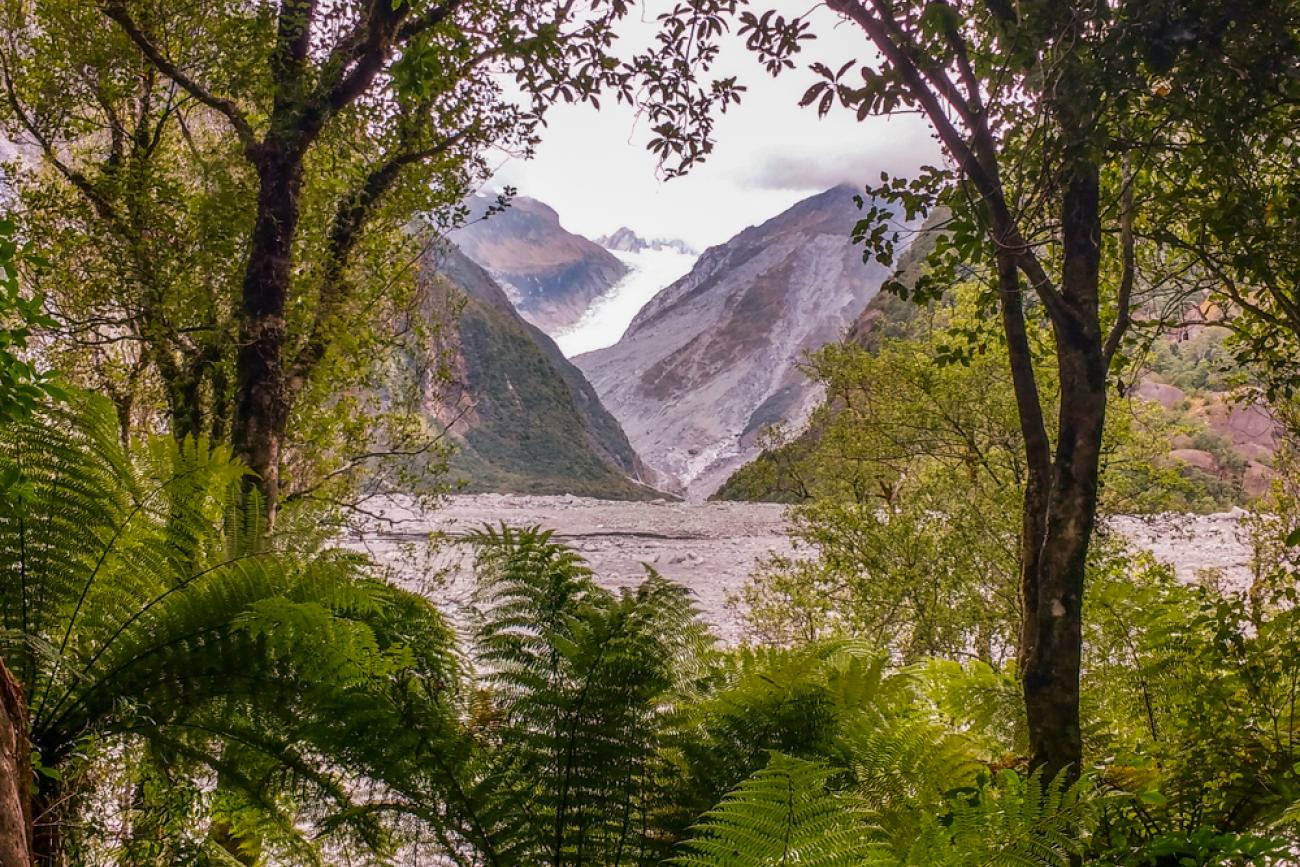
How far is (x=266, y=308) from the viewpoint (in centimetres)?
471

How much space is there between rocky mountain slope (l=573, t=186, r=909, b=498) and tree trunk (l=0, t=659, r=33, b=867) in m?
94.6

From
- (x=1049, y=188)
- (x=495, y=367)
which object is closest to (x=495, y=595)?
(x=1049, y=188)

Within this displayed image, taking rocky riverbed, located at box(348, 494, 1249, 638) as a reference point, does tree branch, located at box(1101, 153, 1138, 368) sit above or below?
above

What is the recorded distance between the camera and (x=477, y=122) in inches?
265

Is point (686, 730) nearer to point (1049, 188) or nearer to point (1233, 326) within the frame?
point (1049, 188)

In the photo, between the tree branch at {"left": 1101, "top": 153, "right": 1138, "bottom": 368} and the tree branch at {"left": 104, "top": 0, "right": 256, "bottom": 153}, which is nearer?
the tree branch at {"left": 1101, "top": 153, "right": 1138, "bottom": 368}

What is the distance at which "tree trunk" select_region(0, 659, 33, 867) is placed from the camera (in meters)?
1.39

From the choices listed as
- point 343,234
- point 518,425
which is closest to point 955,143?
point 343,234

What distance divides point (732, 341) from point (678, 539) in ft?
350

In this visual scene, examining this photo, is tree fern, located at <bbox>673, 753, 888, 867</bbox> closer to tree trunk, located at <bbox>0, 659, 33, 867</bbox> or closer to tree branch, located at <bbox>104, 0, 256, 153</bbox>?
tree trunk, located at <bbox>0, 659, 33, 867</bbox>

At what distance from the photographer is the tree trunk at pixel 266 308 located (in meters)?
4.69

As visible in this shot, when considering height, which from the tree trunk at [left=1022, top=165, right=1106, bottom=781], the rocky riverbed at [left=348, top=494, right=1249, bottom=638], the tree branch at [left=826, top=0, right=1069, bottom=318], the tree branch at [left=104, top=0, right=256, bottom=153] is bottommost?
the rocky riverbed at [left=348, top=494, right=1249, bottom=638]

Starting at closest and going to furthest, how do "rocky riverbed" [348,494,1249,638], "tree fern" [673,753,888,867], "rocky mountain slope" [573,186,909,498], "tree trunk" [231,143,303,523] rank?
"tree fern" [673,753,888,867], "tree trunk" [231,143,303,523], "rocky riverbed" [348,494,1249,638], "rocky mountain slope" [573,186,909,498]

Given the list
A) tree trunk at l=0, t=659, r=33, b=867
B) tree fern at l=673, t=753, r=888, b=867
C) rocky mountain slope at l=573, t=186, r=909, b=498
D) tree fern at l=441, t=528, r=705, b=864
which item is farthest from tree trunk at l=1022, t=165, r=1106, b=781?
rocky mountain slope at l=573, t=186, r=909, b=498
